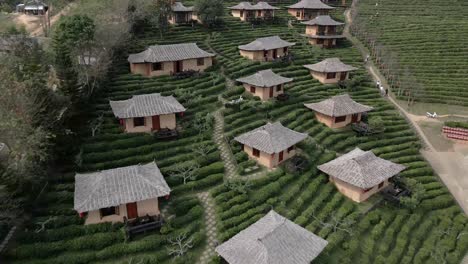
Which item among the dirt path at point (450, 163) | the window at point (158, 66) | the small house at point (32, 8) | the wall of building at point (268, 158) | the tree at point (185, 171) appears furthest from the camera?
the small house at point (32, 8)

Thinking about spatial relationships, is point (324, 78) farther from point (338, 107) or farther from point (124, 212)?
point (124, 212)

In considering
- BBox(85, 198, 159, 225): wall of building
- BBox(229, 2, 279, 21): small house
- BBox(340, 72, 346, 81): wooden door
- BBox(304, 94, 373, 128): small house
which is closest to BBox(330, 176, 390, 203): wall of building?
BBox(304, 94, 373, 128): small house

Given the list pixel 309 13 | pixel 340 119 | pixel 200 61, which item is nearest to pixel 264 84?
pixel 340 119

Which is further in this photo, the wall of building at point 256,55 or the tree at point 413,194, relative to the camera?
the wall of building at point 256,55

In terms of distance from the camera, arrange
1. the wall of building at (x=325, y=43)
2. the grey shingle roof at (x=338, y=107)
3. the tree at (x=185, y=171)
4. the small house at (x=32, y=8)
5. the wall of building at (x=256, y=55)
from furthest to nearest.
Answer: the small house at (x=32, y=8)
the wall of building at (x=325, y=43)
the wall of building at (x=256, y=55)
the grey shingle roof at (x=338, y=107)
the tree at (x=185, y=171)

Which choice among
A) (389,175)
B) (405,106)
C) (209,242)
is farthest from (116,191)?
(405,106)

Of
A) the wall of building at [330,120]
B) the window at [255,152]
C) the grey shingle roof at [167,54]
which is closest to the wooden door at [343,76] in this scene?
the wall of building at [330,120]

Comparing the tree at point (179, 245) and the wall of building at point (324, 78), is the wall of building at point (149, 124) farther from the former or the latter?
the wall of building at point (324, 78)

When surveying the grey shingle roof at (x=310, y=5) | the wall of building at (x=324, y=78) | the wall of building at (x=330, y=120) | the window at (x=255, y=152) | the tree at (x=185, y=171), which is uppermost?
the grey shingle roof at (x=310, y=5)

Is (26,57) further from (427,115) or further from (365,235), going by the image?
(427,115)
